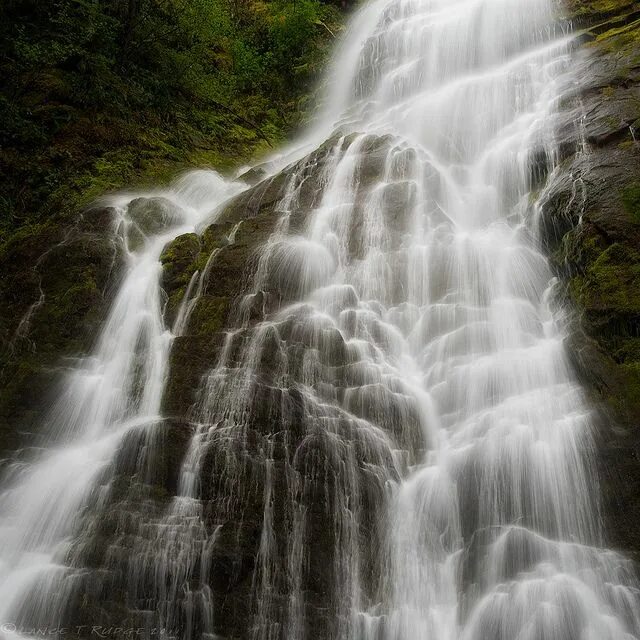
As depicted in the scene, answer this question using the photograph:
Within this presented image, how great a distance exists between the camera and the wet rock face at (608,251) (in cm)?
538

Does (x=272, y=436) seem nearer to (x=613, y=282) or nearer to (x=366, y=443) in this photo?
(x=366, y=443)

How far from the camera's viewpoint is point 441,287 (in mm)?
8070

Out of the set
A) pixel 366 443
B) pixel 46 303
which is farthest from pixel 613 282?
pixel 46 303

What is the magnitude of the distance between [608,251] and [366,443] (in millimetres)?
4249

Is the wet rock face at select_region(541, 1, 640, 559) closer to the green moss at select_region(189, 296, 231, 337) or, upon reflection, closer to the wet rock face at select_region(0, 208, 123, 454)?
the green moss at select_region(189, 296, 231, 337)

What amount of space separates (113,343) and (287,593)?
492 centimetres

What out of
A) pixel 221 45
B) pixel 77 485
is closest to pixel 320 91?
pixel 221 45

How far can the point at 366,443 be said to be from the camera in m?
6.10

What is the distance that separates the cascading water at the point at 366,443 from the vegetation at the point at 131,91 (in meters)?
2.89

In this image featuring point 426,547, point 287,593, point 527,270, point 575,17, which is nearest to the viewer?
point 287,593

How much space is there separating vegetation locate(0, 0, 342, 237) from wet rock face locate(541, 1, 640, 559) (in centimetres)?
949

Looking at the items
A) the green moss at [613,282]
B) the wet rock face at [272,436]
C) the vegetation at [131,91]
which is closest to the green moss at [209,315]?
the wet rock face at [272,436]

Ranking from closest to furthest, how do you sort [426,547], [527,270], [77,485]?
[426,547] → [77,485] → [527,270]

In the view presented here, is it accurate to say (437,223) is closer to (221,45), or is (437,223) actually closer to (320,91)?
(320,91)
